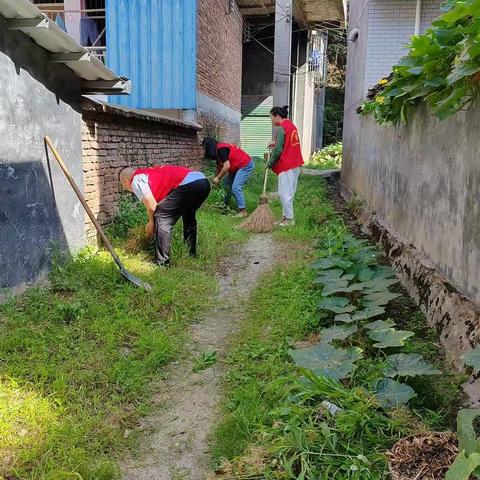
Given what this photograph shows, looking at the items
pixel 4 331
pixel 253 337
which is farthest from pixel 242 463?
pixel 4 331

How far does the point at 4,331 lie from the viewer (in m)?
3.49

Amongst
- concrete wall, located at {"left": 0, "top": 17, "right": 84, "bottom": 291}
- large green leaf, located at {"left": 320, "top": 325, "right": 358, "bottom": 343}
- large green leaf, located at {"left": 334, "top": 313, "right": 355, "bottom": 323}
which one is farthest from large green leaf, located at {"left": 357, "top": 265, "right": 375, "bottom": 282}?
concrete wall, located at {"left": 0, "top": 17, "right": 84, "bottom": 291}

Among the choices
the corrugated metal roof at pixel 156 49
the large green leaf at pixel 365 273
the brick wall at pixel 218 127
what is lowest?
the large green leaf at pixel 365 273

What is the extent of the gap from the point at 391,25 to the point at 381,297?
6480 millimetres

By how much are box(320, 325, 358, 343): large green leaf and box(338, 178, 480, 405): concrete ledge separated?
604 millimetres

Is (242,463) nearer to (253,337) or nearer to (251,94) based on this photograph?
(253,337)

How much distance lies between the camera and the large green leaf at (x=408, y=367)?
8.51 ft

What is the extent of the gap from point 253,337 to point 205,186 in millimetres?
2041

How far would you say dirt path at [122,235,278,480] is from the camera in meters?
2.46

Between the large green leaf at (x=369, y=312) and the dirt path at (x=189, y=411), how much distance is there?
3.41 feet

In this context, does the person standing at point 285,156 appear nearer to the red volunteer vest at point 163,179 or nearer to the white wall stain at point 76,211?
the red volunteer vest at point 163,179

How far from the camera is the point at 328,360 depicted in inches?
113

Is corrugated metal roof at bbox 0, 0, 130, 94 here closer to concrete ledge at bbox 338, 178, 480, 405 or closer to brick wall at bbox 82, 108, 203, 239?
brick wall at bbox 82, 108, 203, 239

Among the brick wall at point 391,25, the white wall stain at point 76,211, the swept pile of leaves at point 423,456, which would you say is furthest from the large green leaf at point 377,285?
the brick wall at point 391,25
